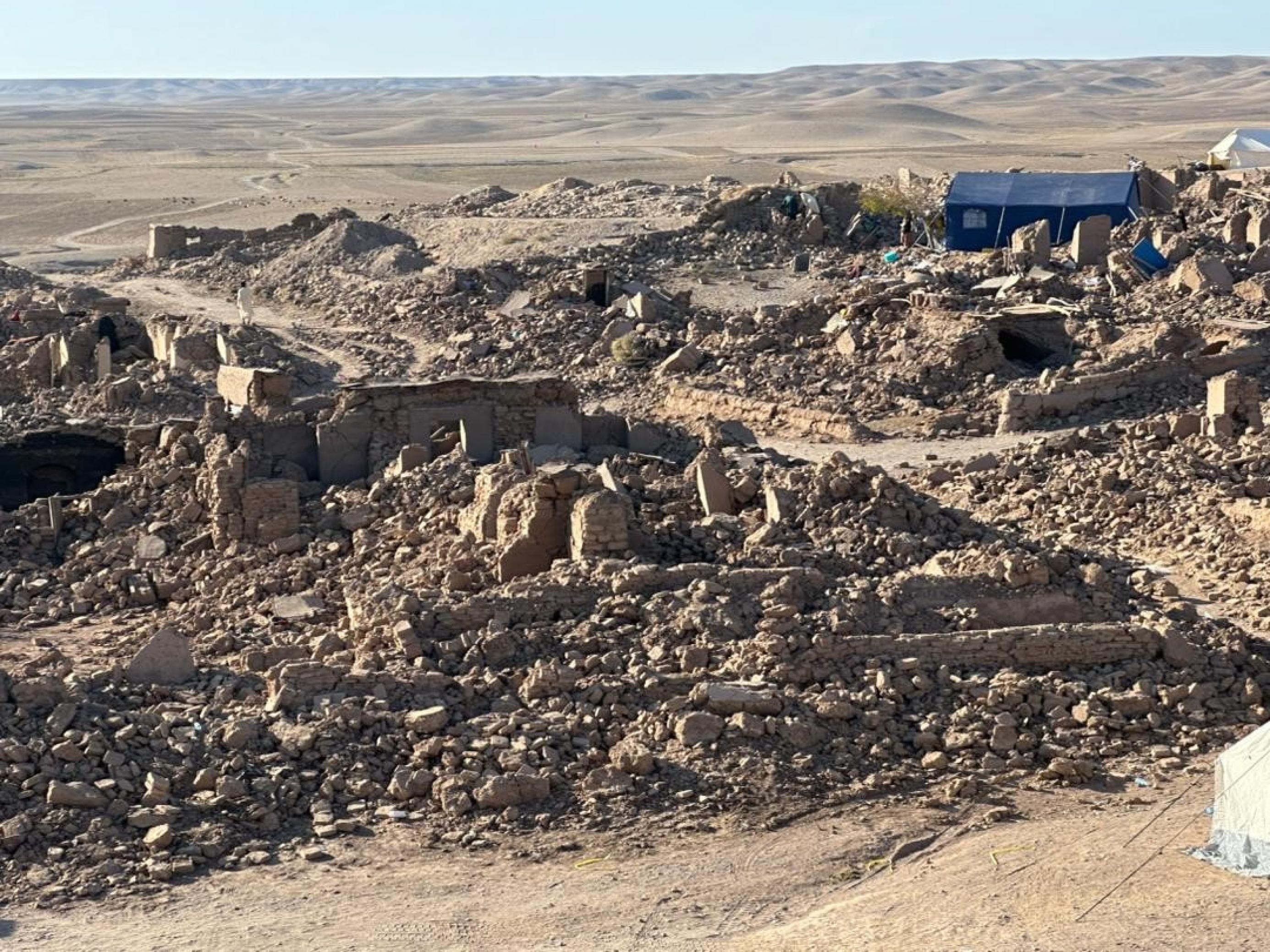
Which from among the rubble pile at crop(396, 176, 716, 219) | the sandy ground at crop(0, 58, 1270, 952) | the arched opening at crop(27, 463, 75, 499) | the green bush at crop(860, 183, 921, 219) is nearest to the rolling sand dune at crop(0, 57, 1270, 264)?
the sandy ground at crop(0, 58, 1270, 952)

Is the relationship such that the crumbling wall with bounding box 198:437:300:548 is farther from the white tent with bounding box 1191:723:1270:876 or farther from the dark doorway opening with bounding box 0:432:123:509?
the white tent with bounding box 1191:723:1270:876

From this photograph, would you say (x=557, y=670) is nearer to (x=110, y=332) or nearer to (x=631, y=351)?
(x=631, y=351)

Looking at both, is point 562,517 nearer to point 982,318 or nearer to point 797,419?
point 797,419

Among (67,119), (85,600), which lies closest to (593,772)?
(85,600)

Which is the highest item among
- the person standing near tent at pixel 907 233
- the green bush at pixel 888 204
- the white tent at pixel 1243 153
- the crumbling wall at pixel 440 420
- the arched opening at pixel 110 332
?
the white tent at pixel 1243 153

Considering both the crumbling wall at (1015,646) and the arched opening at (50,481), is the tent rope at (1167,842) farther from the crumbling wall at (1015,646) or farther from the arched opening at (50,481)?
the arched opening at (50,481)

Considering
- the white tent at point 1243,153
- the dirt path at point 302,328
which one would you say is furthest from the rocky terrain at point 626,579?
the white tent at point 1243,153

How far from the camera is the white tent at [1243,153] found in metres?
30.2

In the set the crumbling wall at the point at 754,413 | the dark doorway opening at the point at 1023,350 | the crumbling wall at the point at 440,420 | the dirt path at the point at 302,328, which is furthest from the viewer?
the dirt path at the point at 302,328

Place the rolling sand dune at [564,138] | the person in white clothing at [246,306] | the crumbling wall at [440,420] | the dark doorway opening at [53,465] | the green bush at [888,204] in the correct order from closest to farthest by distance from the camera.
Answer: the crumbling wall at [440,420], the dark doorway opening at [53,465], the person in white clothing at [246,306], the green bush at [888,204], the rolling sand dune at [564,138]

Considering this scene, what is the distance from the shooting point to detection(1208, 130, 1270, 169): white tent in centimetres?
3019

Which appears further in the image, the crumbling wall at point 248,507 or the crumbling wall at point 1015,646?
the crumbling wall at point 248,507

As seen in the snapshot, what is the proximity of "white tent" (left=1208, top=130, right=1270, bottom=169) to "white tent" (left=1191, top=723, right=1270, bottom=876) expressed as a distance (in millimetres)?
22670

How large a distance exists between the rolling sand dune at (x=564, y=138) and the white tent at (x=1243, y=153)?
19.1m
